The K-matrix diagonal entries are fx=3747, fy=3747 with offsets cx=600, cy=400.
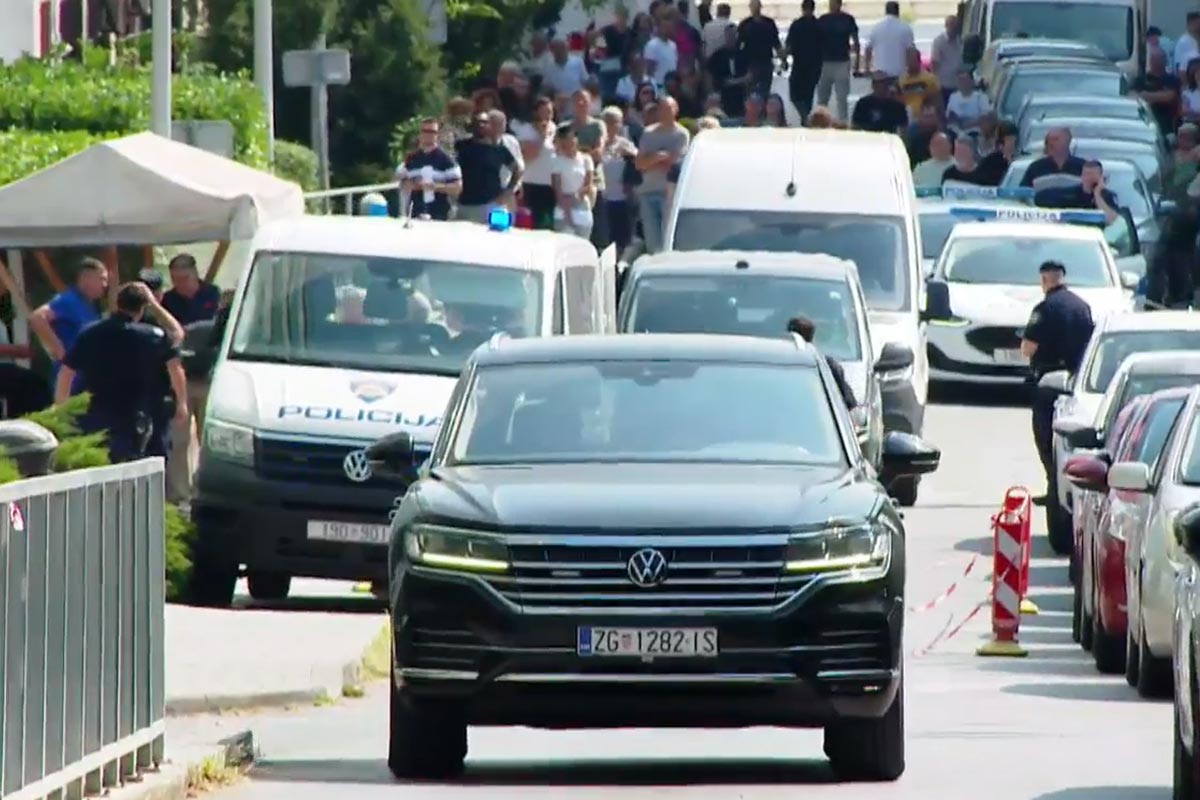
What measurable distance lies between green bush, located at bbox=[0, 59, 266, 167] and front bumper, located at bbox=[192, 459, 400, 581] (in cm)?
1306

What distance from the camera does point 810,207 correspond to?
91.2ft

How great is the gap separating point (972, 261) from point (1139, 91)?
18.5 meters

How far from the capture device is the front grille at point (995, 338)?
3231 centimetres

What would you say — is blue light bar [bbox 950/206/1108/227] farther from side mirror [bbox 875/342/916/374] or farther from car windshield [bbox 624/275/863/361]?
side mirror [bbox 875/342/916/374]

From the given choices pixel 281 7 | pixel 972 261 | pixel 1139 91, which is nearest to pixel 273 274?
pixel 972 261

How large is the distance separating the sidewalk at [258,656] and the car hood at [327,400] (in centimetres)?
98

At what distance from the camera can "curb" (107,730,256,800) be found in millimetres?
11414

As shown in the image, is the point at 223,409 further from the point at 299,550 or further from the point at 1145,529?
the point at 1145,529

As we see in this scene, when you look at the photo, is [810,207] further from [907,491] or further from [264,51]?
[264,51]

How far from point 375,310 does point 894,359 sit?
13.3 ft

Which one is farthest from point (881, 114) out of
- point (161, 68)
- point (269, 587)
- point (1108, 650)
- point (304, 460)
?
point (1108, 650)

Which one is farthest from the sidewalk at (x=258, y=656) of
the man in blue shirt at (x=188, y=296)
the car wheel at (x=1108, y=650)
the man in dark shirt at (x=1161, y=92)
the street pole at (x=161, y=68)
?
the man in dark shirt at (x=1161, y=92)

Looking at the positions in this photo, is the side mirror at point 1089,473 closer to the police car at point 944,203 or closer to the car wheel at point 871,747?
the car wheel at point 871,747

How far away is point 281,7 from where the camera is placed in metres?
38.9
